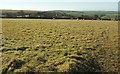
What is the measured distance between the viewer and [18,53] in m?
23.0

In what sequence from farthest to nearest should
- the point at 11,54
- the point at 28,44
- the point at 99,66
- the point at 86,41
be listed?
the point at 86,41 < the point at 28,44 < the point at 11,54 < the point at 99,66

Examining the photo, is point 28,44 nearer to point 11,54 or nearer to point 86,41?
point 11,54

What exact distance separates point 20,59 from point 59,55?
332 centimetres

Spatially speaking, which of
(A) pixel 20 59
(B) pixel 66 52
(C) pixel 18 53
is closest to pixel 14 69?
(A) pixel 20 59

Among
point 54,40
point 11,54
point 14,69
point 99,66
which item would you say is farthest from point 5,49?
point 99,66

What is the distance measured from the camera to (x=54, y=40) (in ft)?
96.2

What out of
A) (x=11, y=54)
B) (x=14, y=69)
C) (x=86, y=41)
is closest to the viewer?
(x=14, y=69)

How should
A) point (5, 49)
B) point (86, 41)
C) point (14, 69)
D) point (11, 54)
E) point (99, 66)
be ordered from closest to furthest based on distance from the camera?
1. point (14, 69)
2. point (99, 66)
3. point (11, 54)
4. point (5, 49)
5. point (86, 41)

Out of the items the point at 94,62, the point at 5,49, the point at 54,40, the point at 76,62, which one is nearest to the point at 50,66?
the point at 76,62

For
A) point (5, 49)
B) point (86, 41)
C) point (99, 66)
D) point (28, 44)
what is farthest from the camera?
point (86, 41)

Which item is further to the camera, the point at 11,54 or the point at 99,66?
the point at 11,54

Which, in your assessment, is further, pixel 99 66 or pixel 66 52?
pixel 66 52

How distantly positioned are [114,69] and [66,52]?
15.4 feet

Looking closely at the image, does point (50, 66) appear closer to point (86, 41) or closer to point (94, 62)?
point (94, 62)
